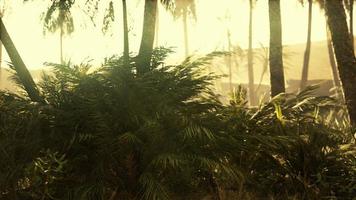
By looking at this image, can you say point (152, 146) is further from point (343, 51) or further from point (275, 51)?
point (275, 51)

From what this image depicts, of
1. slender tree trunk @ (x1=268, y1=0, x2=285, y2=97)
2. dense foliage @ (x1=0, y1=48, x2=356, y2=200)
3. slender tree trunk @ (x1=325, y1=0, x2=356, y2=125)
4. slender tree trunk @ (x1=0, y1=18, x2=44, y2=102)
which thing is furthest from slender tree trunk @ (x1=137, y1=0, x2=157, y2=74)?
slender tree trunk @ (x1=325, y1=0, x2=356, y2=125)

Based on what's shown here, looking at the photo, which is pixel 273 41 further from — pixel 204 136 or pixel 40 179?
pixel 40 179

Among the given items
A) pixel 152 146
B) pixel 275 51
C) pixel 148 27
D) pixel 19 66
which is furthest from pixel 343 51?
pixel 19 66

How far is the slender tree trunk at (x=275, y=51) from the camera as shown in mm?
11180

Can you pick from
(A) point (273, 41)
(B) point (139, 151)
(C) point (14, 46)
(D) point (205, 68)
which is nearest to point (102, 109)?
(B) point (139, 151)

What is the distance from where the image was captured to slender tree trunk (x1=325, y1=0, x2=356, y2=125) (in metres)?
8.95

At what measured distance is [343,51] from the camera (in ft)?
29.8

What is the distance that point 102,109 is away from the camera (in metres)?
6.30

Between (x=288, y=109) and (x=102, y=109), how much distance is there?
2.76m

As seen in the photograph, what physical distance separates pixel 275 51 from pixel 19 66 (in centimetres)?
585

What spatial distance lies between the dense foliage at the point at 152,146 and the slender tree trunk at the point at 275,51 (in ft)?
14.0

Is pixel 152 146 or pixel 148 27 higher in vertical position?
pixel 148 27

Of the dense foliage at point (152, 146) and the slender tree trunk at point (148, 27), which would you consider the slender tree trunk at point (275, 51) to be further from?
the dense foliage at point (152, 146)

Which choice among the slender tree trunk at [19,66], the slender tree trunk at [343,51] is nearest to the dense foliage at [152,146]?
the slender tree trunk at [19,66]
